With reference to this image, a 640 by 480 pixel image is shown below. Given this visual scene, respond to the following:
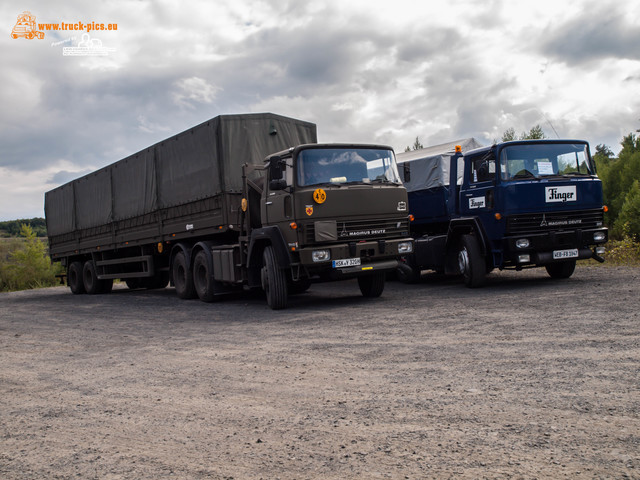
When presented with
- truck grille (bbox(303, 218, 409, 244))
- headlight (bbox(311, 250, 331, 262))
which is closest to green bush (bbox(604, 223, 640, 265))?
truck grille (bbox(303, 218, 409, 244))

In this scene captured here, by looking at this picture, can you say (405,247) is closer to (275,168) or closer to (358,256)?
(358,256)

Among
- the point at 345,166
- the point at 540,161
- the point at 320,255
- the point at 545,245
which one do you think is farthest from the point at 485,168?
the point at 320,255

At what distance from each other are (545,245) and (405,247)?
2.64 m

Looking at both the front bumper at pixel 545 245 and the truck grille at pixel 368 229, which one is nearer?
the truck grille at pixel 368 229

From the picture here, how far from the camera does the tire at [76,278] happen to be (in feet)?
67.1

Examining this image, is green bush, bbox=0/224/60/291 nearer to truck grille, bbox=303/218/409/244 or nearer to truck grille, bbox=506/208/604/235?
truck grille, bbox=303/218/409/244

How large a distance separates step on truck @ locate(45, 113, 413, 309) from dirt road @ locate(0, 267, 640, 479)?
5.18 feet

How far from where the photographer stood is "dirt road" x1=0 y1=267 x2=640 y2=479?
3.10m

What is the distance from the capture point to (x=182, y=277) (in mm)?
13820

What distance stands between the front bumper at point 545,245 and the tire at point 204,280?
6105mm

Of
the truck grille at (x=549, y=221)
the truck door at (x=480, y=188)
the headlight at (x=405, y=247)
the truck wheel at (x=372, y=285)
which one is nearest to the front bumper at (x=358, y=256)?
the headlight at (x=405, y=247)

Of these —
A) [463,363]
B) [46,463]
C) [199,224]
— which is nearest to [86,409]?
[46,463]

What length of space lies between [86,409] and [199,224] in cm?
843

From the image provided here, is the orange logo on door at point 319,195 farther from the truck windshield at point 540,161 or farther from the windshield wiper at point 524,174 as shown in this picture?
the windshield wiper at point 524,174
